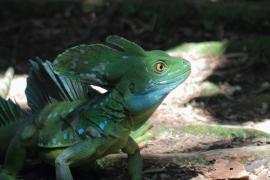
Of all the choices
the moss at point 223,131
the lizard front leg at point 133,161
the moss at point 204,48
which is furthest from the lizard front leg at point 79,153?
the moss at point 204,48

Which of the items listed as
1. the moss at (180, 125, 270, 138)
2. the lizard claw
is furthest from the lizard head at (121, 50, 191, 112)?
the moss at (180, 125, 270, 138)

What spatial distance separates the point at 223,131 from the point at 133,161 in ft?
3.72

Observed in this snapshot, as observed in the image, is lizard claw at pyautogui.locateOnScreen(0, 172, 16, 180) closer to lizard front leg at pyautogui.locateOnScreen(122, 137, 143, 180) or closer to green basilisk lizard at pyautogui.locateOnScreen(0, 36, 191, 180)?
green basilisk lizard at pyautogui.locateOnScreen(0, 36, 191, 180)

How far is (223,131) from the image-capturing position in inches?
176

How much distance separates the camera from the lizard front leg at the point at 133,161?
11.5 ft

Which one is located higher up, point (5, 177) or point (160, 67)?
point (160, 67)

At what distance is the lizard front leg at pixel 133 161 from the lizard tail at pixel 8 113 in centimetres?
80

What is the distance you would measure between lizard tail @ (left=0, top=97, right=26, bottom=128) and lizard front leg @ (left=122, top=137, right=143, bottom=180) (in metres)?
0.80

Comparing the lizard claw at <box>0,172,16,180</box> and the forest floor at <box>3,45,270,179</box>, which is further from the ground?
the forest floor at <box>3,45,270,179</box>

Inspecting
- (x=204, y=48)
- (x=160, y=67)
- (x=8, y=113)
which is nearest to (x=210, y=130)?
(x=160, y=67)

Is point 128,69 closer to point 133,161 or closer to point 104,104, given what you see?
point 104,104

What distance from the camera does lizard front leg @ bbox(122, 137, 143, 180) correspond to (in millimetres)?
3507

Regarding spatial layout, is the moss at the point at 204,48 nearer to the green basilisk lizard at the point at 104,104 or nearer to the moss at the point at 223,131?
the moss at the point at 223,131

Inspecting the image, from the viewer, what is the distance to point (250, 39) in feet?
23.8
